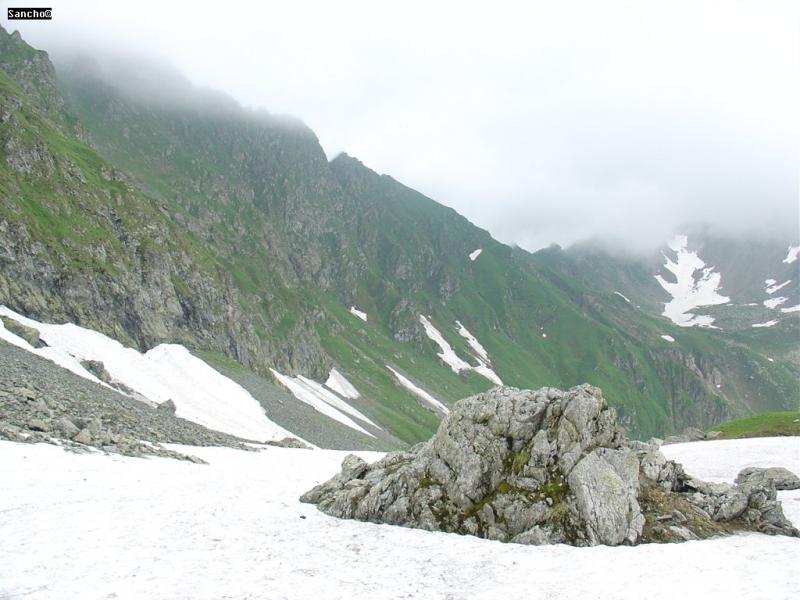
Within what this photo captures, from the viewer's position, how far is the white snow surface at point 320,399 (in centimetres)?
11344

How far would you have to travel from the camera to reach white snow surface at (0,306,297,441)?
63.8m

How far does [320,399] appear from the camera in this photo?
125m

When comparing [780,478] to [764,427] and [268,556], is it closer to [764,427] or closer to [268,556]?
[764,427]

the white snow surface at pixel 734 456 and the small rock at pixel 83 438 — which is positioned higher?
the white snow surface at pixel 734 456

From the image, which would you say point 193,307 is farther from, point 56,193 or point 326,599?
point 326,599

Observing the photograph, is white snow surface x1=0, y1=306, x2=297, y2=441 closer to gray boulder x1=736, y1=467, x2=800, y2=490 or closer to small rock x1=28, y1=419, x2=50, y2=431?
small rock x1=28, y1=419, x2=50, y2=431

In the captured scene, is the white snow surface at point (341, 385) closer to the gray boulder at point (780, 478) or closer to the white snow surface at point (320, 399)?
the white snow surface at point (320, 399)

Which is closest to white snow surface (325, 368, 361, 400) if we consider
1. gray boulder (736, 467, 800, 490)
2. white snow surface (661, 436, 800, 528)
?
white snow surface (661, 436, 800, 528)

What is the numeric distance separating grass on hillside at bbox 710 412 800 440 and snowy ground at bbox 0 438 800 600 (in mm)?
33745

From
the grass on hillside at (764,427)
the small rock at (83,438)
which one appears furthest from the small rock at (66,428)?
the grass on hillside at (764,427)

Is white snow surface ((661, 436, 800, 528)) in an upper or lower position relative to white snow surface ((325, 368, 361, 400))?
upper

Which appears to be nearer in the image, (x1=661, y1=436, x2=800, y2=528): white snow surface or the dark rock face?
the dark rock face

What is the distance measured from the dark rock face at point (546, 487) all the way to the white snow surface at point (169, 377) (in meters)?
45.7

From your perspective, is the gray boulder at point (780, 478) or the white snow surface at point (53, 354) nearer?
the gray boulder at point (780, 478)
